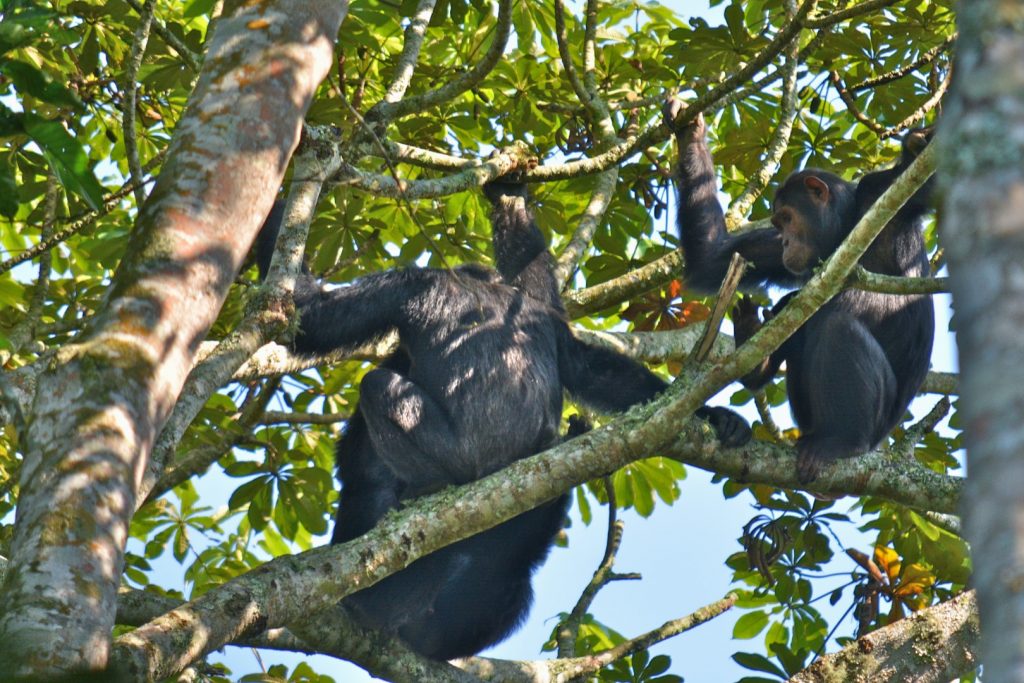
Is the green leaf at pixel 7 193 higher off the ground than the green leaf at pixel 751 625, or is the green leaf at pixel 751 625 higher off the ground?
Result: the green leaf at pixel 751 625

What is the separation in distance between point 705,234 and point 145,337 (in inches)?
194

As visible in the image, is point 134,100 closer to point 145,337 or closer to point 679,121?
point 145,337

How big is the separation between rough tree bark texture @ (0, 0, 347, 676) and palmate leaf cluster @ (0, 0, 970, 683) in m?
2.97

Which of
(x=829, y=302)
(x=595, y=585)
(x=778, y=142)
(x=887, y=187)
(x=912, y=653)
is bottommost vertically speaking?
(x=912, y=653)

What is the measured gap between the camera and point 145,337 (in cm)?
291

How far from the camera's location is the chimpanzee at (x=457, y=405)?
18.8ft

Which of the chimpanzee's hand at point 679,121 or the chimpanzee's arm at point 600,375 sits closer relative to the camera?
the chimpanzee's hand at point 679,121

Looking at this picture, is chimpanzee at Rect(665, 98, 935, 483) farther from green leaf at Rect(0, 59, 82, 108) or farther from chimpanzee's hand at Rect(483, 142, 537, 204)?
green leaf at Rect(0, 59, 82, 108)

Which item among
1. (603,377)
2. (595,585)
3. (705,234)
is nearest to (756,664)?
(595,585)

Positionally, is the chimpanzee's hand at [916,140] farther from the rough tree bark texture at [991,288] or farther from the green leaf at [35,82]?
the rough tree bark texture at [991,288]

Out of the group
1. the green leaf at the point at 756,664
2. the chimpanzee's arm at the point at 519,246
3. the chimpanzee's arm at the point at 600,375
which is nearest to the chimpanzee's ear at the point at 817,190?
the chimpanzee's arm at the point at 600,375

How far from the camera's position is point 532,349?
6262mm

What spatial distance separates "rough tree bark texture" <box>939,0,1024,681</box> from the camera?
1190mm

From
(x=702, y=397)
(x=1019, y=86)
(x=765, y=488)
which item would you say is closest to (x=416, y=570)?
(x=702, y=397)
